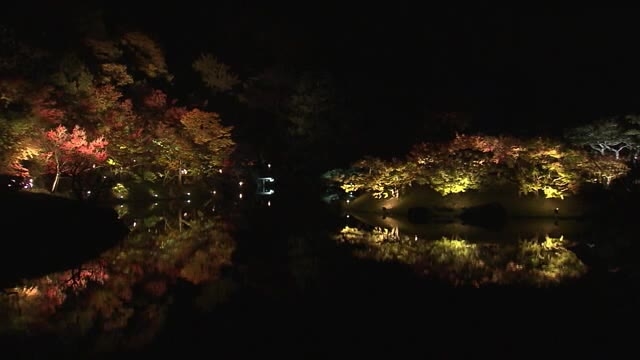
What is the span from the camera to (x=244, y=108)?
45750mm

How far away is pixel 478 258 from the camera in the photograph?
45.6 ft

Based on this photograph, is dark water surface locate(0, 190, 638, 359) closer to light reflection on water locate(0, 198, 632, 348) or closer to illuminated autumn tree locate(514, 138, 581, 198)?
light reflection on water locate(0, 198, 632, 348)

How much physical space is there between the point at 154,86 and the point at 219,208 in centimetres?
1374

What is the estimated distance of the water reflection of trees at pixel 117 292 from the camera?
26.0 feet

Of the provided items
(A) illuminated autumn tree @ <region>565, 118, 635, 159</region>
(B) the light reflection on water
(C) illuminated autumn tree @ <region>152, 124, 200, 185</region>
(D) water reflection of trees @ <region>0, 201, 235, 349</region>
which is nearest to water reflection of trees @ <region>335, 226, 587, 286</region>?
(B) the light reflection on water

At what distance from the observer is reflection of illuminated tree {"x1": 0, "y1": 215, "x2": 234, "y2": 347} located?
8.02 m

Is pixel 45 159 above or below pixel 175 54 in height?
below

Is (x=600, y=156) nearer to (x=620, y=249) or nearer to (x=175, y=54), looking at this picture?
(x=620, y=249)

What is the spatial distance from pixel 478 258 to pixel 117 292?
26.9ft

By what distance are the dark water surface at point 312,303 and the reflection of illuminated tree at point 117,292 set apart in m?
0.03

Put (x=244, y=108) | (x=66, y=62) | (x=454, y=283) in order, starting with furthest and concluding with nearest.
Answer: (x=244, y=108), (x=66, y=62), (x=454, y=283)

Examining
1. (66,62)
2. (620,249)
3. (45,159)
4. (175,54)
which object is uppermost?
(175,54)

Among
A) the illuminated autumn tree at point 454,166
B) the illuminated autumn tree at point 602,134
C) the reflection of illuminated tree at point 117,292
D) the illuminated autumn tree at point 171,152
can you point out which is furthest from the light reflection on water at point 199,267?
the illuminated autumn tree at point 171,152

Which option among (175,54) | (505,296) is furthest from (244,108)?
(505,296)
